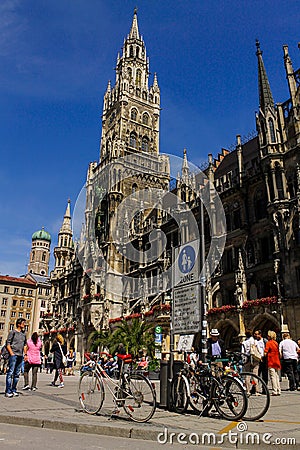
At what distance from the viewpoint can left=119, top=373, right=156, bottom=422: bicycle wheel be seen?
6.74m

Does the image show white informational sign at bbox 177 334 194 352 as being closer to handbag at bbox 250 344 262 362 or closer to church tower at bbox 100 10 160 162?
handbag at bbox 250 344 262 362

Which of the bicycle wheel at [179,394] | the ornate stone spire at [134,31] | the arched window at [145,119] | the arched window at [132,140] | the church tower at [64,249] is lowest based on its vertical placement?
the bicycle wheel at [179,394]

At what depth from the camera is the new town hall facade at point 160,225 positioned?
2617 centimetres

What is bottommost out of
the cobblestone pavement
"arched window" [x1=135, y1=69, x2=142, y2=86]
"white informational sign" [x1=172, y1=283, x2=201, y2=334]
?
the cobblestone pavement

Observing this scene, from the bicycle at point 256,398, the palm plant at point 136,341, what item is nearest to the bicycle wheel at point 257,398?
the bicycle at point 256,398

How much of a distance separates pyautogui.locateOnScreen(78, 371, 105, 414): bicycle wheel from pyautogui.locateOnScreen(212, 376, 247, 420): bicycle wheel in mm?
2226

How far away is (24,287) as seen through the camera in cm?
8481

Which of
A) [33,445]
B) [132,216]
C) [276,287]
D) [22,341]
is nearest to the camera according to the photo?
[33,445]

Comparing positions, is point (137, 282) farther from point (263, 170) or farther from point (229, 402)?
point (229, 402)

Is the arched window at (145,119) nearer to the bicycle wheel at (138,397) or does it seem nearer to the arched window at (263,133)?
the arched window at (263,133)

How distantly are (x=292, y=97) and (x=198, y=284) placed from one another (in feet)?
78.5

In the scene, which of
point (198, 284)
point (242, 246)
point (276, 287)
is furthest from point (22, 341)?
point (242, 246)

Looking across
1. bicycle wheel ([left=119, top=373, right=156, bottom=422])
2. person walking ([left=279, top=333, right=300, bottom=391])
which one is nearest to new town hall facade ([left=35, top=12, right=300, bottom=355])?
person walking ([left=279, top=333, right=300, bottom=391])

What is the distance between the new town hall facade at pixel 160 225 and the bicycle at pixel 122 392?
13411 mm
